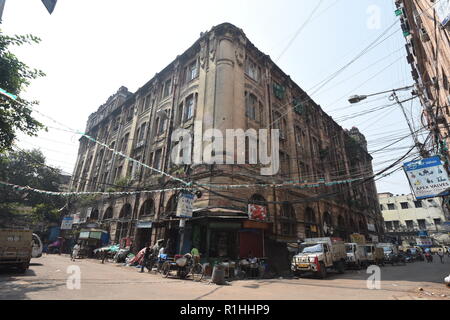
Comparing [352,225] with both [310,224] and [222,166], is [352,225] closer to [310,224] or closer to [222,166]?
[310,224]

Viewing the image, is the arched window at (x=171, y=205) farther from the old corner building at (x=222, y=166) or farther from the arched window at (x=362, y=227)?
the arched window at (x=362, y=227)

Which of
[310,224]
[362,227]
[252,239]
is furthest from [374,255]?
[252,239]

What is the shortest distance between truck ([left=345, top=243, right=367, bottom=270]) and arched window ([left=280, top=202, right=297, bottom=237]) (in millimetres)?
4338

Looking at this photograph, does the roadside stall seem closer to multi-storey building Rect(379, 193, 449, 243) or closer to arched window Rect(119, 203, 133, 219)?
arched window Rect(119, 203, 133, 219)

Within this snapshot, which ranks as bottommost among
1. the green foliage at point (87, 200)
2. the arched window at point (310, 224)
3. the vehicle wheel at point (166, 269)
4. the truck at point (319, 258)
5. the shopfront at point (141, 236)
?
the vehicle wheel at point (166, 269)

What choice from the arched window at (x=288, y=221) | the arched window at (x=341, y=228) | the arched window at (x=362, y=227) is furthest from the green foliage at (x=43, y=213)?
the arched window at (x=362, y=227)

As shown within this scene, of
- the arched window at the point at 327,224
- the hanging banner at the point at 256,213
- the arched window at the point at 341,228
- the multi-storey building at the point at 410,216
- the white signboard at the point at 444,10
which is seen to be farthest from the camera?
the multi-storey building at the point at 410,216

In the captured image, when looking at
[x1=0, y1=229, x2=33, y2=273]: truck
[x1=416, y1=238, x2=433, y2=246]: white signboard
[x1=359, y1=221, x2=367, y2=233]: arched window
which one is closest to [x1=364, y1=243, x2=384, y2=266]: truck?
[x1=359, y1=221, x2=367, y2=233]: arched window

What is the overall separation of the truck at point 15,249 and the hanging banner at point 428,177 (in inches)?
700

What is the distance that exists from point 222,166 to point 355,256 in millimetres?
13168

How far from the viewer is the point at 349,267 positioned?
18469 millimetres

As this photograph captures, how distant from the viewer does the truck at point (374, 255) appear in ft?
67.5

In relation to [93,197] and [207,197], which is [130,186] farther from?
[207,197]
